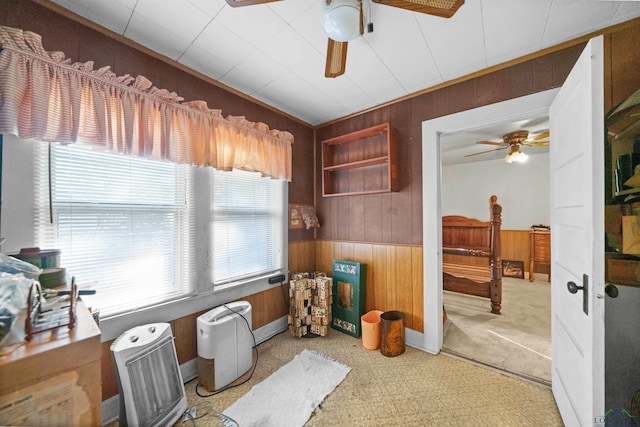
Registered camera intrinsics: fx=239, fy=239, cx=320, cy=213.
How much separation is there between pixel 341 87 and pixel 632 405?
2800 mm

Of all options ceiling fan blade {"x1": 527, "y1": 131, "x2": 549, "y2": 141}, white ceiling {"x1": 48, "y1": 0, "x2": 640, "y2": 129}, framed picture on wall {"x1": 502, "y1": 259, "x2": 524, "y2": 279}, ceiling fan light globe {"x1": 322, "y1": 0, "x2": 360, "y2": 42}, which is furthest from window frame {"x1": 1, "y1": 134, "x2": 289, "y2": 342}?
framed picture on wall {"x1": 502, "y1": 259, "x2": 524, "y2": 279}

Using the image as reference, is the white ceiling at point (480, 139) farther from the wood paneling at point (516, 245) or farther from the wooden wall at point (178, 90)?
the wooden wall at point (178, 90)

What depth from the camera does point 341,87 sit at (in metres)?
2.27

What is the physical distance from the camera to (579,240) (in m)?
1.23

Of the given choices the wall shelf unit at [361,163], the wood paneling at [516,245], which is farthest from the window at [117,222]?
the wood paneling at [516,245]

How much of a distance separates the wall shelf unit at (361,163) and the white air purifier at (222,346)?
5.49ft

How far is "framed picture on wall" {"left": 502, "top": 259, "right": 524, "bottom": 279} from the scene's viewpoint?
474 centimetres

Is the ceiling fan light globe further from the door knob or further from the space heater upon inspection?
the space heater

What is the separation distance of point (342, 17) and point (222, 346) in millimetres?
2233

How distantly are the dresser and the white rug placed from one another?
4644mm

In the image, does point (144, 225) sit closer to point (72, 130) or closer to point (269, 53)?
point (72, 130)

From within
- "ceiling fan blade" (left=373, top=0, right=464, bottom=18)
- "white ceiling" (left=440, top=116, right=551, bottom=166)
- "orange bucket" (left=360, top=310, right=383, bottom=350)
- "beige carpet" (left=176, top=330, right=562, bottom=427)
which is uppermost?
"white ceiling" (left=440, top=116, right=551, bottom=166)

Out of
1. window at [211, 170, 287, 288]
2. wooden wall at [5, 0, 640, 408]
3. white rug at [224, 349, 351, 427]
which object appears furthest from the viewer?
window at [211, 170, 287, 288]

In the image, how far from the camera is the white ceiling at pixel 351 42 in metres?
1.40
